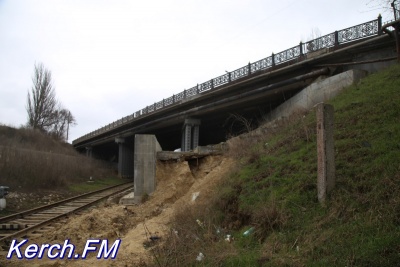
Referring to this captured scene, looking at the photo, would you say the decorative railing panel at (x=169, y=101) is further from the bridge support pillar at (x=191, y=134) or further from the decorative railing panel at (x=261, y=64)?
the decorative railing panel at (x=261, y=64)

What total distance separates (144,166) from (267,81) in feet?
34.6

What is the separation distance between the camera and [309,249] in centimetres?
449

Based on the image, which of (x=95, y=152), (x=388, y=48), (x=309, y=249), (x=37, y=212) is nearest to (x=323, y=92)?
(x=388, y=48)

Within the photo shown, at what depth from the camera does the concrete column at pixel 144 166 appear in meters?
13.8

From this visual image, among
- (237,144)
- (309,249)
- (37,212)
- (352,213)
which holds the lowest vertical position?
(37,212)

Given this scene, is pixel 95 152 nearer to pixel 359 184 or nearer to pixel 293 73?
pixel 293 73

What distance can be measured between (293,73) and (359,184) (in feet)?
47.5

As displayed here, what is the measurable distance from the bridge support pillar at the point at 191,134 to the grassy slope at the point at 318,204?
1793cm

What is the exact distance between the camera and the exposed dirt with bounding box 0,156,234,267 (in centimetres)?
700

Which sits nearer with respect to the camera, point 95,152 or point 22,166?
point 22,166

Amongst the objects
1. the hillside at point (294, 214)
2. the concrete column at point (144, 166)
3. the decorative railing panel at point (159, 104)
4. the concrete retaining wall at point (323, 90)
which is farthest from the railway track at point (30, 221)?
the decorative railing panel at point (159, 104)

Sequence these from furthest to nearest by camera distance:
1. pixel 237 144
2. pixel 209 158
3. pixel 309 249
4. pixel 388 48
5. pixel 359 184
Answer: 1. pixel 388 48
2. pixel 209 158
3. pixel 237 144
4. pixel 359 184
5. pixel 309 249

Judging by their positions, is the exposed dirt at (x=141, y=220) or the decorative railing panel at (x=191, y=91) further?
the decorative railing panel at (x=191, y=91)

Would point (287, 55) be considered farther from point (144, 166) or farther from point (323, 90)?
point (144, 166)
